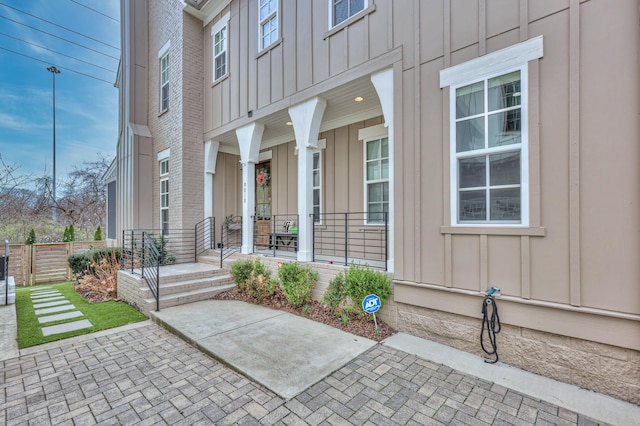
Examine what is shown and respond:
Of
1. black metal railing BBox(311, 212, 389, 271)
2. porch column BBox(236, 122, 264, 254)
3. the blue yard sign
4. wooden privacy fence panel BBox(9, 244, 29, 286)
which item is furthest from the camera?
wooden privacy fence panel BBox(9, 244, 29, 286)

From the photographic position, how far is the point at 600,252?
272cm

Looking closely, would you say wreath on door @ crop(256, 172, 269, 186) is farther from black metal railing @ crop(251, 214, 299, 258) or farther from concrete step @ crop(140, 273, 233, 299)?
concrete step @ crop(140, 273, 233, 299)

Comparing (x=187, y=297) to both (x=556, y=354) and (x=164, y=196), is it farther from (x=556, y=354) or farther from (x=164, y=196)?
(x=556, y=354)

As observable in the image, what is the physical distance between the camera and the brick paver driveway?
7.82 feet

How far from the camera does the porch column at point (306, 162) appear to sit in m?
5.62

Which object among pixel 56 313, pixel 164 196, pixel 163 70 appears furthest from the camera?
pixel 163 70

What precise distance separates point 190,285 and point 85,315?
5.76 ft

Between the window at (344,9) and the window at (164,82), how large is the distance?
619 centimetres

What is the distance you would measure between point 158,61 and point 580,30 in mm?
10670

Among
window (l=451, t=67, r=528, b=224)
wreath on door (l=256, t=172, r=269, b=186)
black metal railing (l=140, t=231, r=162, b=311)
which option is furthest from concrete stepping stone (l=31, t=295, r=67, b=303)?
window (l=451, t=67, r=528, b=224)

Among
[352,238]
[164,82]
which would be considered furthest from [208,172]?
[352,238]

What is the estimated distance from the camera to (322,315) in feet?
15.8

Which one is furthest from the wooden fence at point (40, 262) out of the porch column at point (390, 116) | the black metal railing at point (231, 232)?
the porch column at point (390, 116)

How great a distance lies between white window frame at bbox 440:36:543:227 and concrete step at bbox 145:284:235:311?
4856 millimetres
